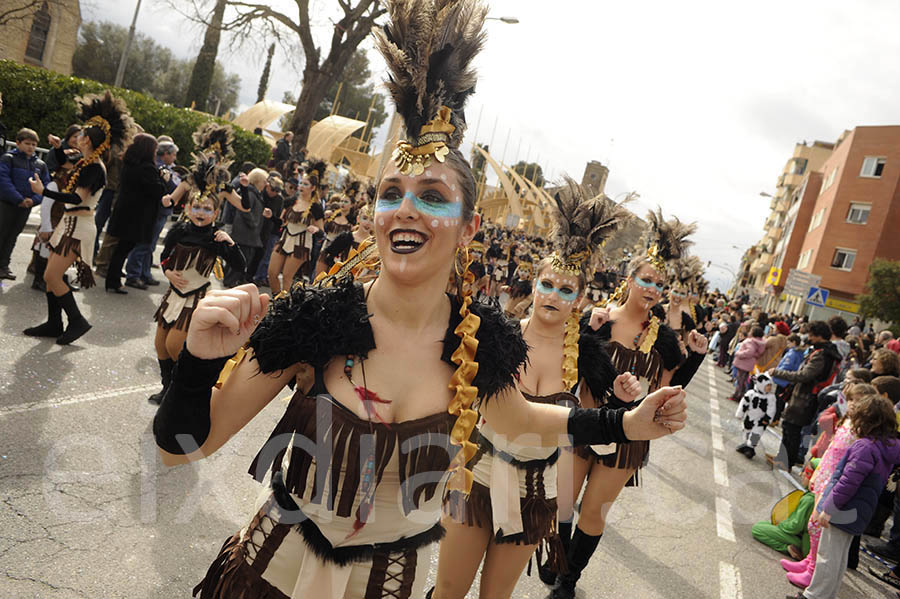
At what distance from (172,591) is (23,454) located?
156 centimetres

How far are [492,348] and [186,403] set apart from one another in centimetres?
100

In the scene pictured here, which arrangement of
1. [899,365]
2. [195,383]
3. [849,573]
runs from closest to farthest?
1. [195,383]
2. [849,573]
3. [899,365]

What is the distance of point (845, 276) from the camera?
117 feet

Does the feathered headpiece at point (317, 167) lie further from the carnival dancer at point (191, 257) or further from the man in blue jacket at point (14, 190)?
the carnival dancer at point (191, 257)

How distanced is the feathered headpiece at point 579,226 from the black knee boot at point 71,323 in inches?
184

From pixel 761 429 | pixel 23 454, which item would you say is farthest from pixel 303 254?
pixel 761 429

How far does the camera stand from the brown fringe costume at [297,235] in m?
9.28

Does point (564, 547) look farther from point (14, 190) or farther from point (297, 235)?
point (14, 190)

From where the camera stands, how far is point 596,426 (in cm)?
229

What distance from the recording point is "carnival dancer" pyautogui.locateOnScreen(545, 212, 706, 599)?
4.16 m

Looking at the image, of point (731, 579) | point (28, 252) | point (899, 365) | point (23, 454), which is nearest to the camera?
point (23, 454)

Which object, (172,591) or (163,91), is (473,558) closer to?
(172,591)

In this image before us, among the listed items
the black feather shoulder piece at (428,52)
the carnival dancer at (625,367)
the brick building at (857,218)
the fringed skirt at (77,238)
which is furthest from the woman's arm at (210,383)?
the brick building at (857,218)

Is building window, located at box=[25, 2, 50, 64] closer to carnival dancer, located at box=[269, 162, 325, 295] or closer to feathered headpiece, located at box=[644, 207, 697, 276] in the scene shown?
carnival dancer, located at box=[269, 162, 325, 295]
